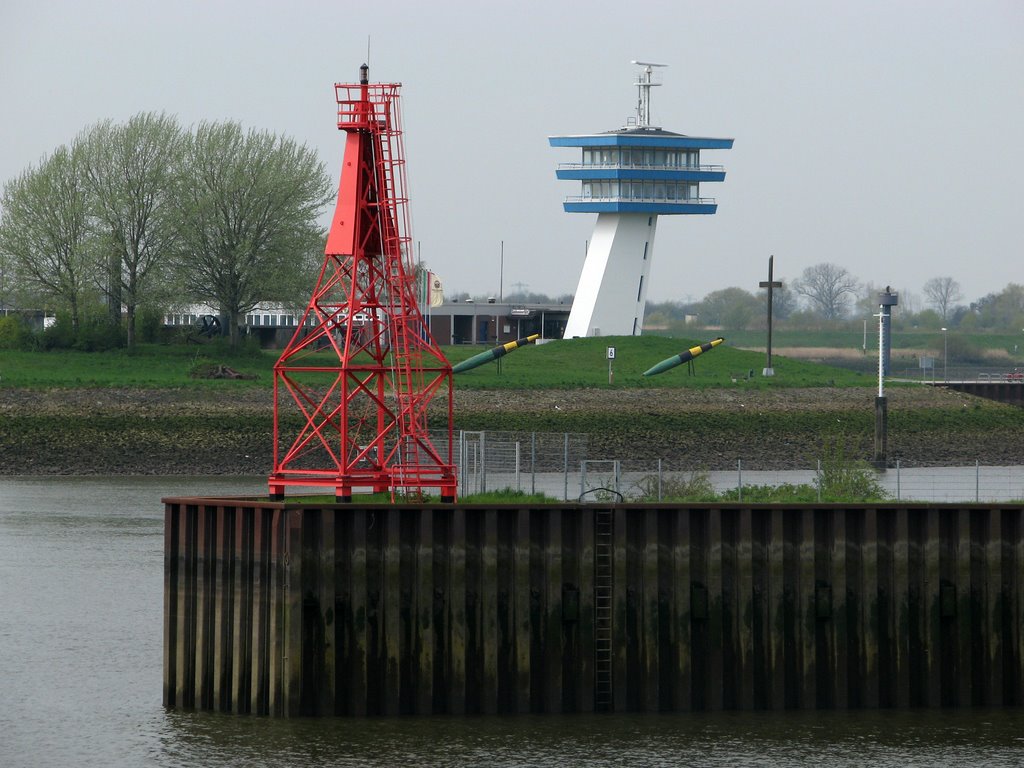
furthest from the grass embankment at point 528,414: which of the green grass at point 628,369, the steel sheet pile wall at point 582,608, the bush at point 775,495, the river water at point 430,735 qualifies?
the steel sheet pile wall at point 582,608

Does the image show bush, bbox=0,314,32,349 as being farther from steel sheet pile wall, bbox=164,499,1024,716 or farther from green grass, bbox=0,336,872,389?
steel sheet pile wall, bbox=164,499,1024,716

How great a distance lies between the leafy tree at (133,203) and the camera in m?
92.5

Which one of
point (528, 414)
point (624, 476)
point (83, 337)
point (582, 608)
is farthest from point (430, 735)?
point (83, 337)

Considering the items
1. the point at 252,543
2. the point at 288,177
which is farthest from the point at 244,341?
the point at 252,543

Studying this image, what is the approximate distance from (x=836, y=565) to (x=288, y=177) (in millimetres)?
65747

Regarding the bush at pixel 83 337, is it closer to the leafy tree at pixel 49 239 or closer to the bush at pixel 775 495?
the leafy tree at pixel 49 239

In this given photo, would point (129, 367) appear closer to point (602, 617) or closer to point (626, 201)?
point (626, 201)

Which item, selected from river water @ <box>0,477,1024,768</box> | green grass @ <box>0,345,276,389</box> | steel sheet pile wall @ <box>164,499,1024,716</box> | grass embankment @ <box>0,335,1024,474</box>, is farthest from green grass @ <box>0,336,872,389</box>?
steel sheet pile wall @ <box>164,499,1024,716</box>

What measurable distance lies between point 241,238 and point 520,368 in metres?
15.9

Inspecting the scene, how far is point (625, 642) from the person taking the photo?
30.9 meters

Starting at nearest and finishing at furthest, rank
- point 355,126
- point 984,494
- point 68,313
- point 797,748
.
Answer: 1. point 797,748
2. point 355,126
3. point 984,494
4. point 68,313

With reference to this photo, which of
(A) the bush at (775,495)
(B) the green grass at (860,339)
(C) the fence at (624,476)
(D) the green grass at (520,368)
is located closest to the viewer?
(A) the bush at (775,495)

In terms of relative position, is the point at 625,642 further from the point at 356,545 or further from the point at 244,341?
the point at 244,341

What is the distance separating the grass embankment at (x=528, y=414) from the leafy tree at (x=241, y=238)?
319 cm
